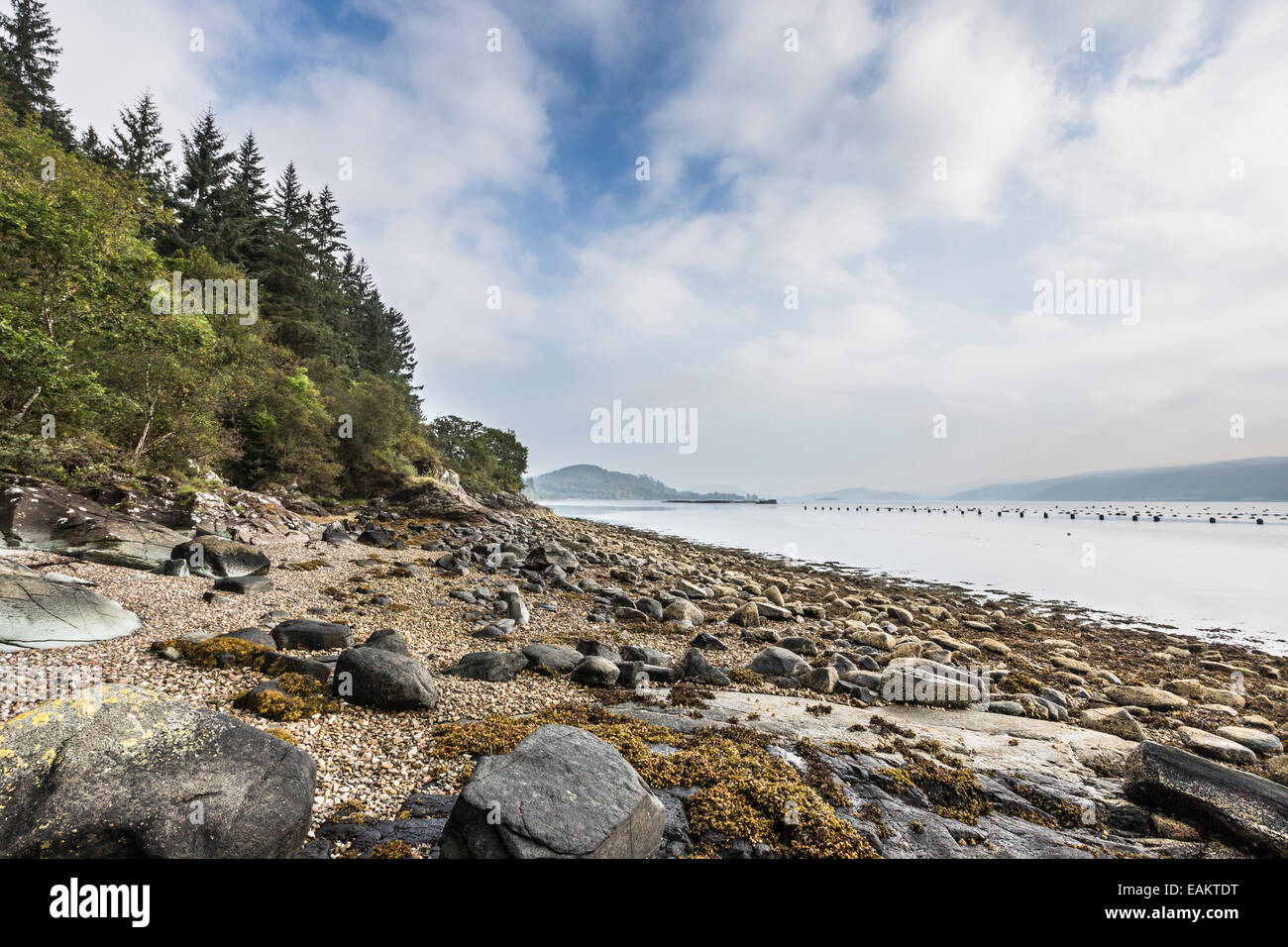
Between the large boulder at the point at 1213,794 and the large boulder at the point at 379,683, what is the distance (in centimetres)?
863

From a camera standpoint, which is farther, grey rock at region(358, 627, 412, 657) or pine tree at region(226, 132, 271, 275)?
pine tree at region(226, 132, 271, 275)

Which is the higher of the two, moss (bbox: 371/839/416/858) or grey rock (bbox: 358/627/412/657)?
grey rock (bbox: 358/627/412/657)

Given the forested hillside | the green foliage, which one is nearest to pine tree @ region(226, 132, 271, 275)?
the forested hillside

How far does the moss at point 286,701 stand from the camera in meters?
5.73

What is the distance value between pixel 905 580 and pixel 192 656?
31540mm

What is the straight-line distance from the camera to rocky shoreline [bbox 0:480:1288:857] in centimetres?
387

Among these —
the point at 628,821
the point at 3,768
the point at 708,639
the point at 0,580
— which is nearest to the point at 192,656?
the point at 0,580

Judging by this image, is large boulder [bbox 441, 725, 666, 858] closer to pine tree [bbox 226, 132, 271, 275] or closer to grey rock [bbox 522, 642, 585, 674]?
grey rock [bbox 522, 642, 585, 674]

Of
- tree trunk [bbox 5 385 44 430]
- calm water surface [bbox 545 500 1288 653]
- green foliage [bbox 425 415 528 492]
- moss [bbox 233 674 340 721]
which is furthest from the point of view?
green foliage [bbox 425 415 528 492]

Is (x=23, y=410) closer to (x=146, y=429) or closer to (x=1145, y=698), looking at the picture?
(x=146, y=429)

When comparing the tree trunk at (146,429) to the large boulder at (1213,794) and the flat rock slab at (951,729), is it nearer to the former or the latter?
the flat rock slab at (951,729)

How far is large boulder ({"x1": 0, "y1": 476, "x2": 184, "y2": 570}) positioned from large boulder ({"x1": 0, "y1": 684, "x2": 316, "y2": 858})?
10.5 metres

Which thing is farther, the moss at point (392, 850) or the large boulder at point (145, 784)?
the moss at point (392, 850)

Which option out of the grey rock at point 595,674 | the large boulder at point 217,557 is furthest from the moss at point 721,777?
the large boulder at point 217,557
